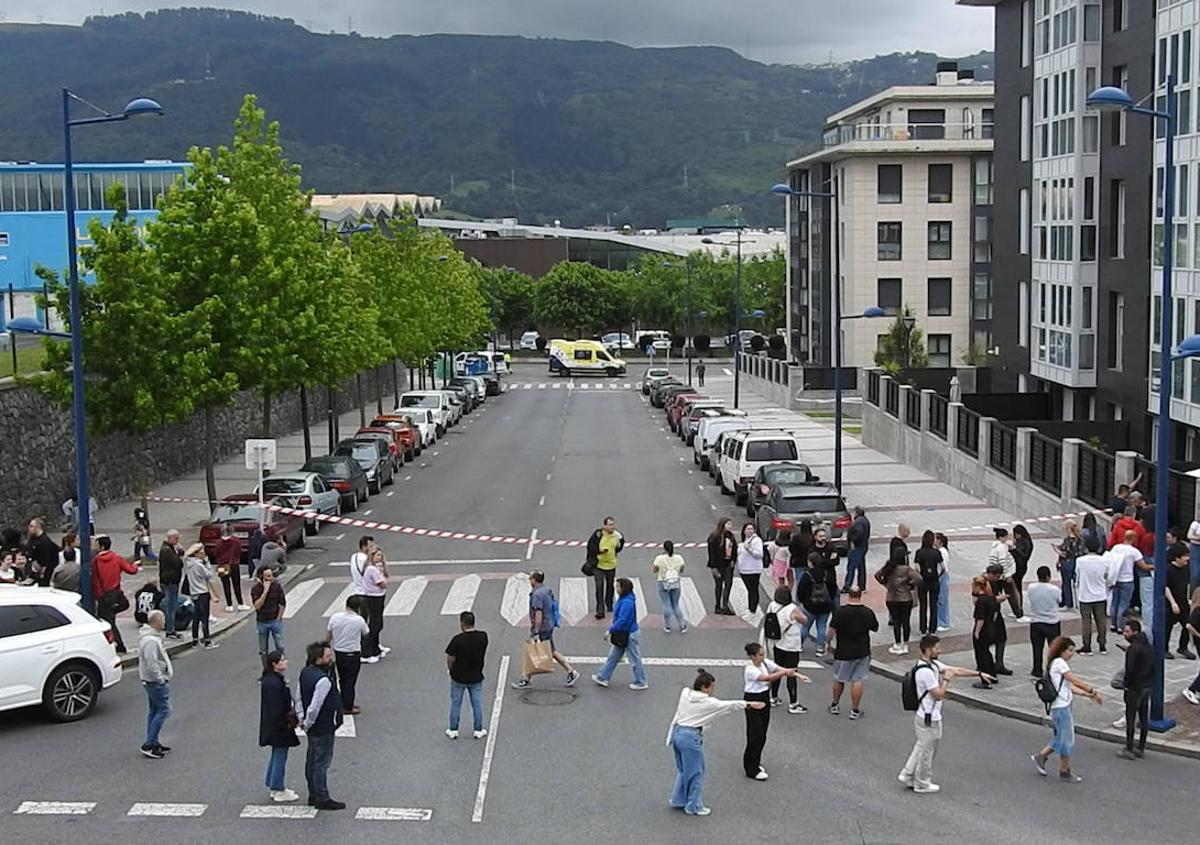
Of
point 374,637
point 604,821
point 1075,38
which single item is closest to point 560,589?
point 374,637

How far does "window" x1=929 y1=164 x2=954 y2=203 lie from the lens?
239 ft

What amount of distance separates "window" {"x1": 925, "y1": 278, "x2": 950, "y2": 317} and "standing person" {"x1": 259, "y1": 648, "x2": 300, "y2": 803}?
63173 millimetres

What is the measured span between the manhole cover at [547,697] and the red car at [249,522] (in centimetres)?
1020

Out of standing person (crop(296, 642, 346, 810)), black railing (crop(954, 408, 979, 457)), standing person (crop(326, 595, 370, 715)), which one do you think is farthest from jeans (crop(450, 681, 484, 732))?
black railing (crop(954, 408, 979, 457))

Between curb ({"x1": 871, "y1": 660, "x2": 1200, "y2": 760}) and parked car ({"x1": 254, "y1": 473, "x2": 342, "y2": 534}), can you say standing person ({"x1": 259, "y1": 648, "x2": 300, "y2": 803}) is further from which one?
parked car ({"x1": 254, "y1": 473, "x2": 342, "y2": 534})

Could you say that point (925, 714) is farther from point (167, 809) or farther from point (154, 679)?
point (154, 679)

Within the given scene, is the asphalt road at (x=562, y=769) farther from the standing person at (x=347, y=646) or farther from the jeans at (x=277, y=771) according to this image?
the standing person at (x=347, y=646)

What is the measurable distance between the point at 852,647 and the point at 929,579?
4.90 meters

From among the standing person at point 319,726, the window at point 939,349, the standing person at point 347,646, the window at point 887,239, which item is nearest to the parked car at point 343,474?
the standing person at point 347,646

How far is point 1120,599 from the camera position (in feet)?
70.0

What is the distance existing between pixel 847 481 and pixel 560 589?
1632 centimetres

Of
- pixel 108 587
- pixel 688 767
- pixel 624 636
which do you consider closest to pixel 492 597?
pixel 108 587

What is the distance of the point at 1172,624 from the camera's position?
20516mm

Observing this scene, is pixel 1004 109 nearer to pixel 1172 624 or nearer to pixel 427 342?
pixel 427 342
